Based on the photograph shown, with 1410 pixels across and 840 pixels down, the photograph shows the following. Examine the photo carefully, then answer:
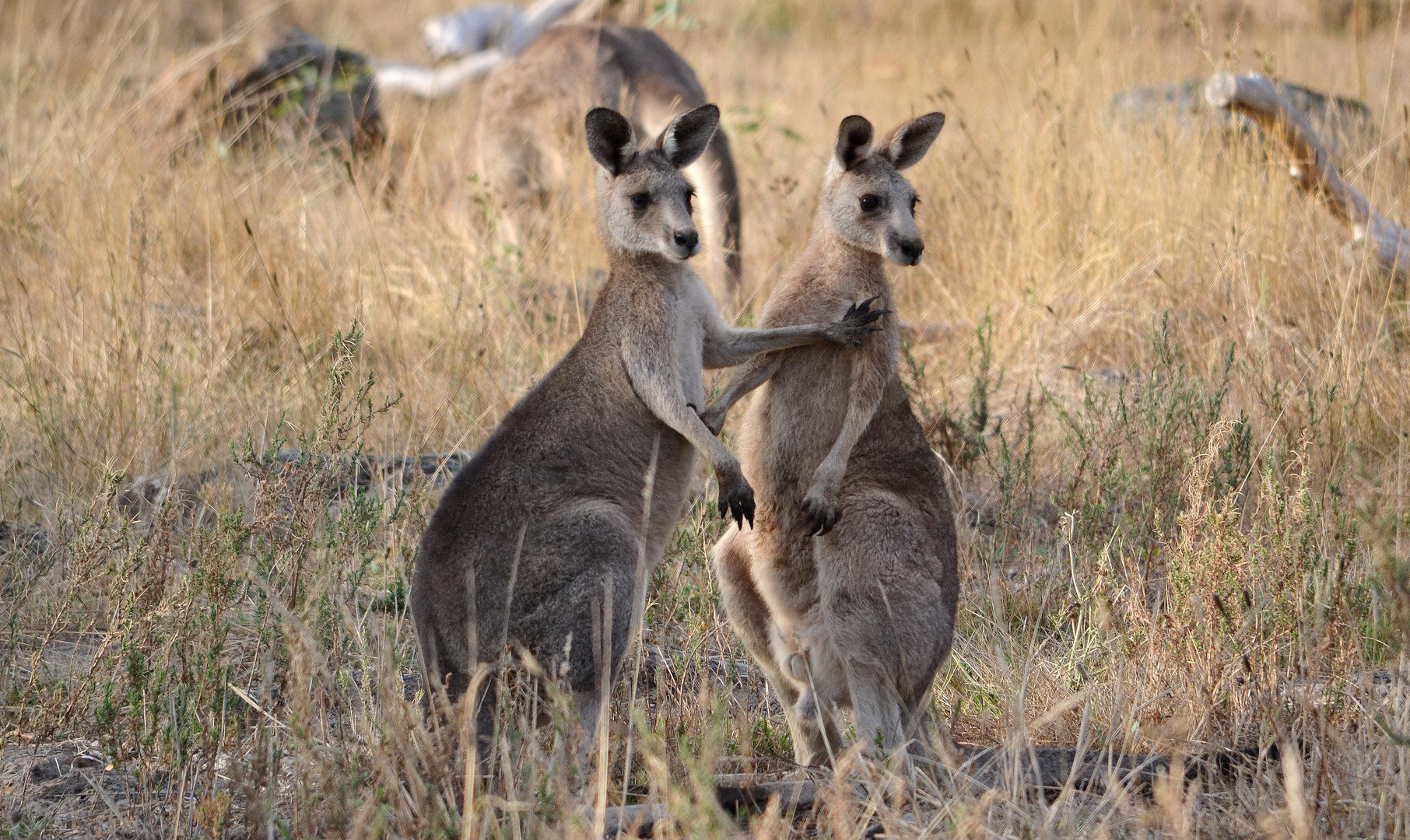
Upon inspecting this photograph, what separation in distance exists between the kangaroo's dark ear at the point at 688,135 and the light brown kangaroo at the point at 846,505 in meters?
0.39

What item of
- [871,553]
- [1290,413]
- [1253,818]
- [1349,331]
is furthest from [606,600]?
[1349,331]

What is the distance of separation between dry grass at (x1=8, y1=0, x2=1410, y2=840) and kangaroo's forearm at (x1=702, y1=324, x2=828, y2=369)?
0.82 metres

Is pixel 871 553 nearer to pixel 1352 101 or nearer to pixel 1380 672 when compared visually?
pixel 1380 672

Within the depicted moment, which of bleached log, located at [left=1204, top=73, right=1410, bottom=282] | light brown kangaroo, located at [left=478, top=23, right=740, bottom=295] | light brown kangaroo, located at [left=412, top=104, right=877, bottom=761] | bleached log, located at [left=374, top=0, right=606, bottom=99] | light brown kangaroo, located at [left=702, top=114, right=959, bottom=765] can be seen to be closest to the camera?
light brown kangaroo, located at [left=412, top=104, right=877, bottom=761]

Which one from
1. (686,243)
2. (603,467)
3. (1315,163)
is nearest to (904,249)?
(686,243)

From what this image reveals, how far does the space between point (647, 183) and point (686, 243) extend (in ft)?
0.88

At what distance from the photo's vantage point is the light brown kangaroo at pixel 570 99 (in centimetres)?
783

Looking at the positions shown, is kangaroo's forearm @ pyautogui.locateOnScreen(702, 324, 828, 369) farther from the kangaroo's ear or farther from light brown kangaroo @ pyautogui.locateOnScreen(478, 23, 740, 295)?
light brown kangaroo @ pyautogui.locateOnScreen(478, 23, 740, 295)

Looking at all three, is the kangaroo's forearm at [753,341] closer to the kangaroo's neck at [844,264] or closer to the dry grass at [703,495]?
the kangaroo's neck at [844,264]

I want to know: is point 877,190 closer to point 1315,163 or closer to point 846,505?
point 846,505

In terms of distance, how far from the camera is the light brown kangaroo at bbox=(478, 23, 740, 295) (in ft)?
25.7

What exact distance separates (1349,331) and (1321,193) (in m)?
0.78

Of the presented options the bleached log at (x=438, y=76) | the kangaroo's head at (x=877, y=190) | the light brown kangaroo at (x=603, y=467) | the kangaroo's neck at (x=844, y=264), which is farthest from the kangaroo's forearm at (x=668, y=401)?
the bleached log at (x=438, y=76)

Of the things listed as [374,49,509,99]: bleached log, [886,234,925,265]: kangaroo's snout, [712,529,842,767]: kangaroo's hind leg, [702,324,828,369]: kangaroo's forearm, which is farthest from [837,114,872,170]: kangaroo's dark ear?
[374,49,509,99]: bleached log
